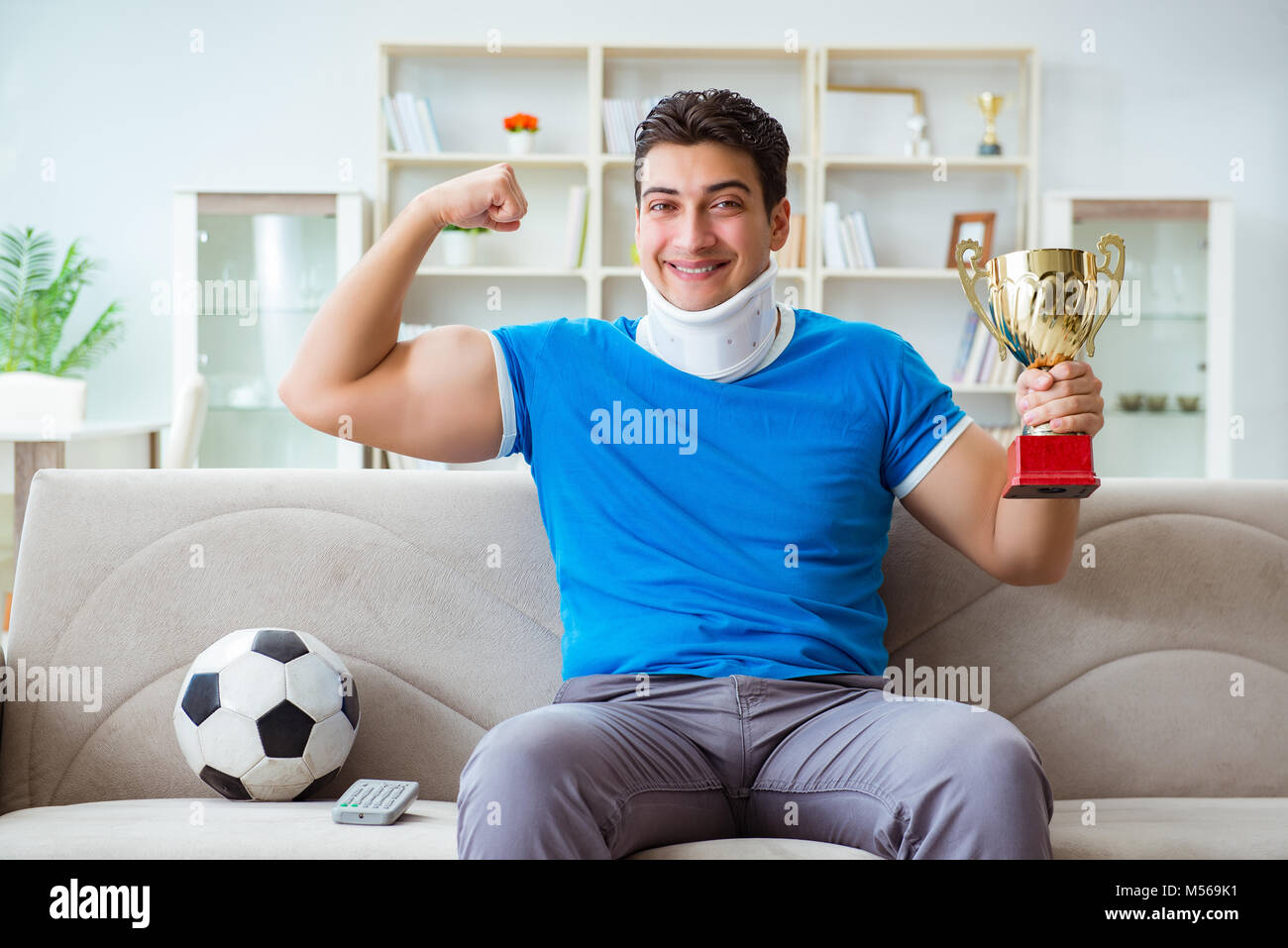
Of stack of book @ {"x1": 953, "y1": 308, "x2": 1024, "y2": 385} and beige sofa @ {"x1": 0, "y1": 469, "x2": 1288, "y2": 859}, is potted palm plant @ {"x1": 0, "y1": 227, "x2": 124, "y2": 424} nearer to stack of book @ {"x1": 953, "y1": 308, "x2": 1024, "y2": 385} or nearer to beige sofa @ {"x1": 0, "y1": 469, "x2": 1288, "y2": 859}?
beige sofa @ {"x1": 0, "y1": 469, "x2": 1288, "y2": 859}

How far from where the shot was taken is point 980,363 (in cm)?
440

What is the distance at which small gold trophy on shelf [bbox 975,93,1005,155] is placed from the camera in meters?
4.39

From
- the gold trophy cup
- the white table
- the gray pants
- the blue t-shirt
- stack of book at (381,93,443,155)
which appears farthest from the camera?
stack of book at (381,93,443,155)

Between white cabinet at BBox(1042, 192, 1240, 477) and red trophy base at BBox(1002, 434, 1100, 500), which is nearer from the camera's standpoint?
red trophy base at BBox(1002, 434, 1100, 500)

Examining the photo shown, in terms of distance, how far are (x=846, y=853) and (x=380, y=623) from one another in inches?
29.3

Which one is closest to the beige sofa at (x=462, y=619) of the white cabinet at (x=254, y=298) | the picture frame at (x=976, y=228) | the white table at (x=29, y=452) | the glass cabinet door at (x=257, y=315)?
the white table at (x=29, y=452)

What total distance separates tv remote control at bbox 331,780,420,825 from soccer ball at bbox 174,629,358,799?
71mm

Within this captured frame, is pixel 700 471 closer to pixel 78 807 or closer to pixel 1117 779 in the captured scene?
pixel 1117 779

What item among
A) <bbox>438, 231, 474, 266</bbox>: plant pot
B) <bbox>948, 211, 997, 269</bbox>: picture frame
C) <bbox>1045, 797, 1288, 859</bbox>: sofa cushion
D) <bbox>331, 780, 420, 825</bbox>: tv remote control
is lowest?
<bbox>1045, 797, 1288, 859</bbox>: sofa cushion

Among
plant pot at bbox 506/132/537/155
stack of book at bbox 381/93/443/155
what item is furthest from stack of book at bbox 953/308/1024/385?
stack of book at bbox 381/93/443/155

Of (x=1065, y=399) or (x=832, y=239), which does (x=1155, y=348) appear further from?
(x=1065, y=399)

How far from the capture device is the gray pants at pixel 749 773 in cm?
107

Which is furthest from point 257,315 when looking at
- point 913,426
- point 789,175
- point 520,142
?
point 913,426

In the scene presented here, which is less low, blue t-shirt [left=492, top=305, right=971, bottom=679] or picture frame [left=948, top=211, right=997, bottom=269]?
picture frame [left=948, top=211, right=997, bottom=269]
